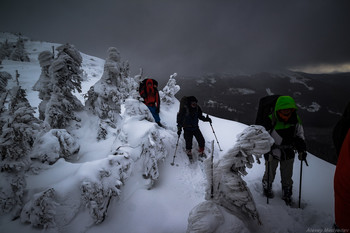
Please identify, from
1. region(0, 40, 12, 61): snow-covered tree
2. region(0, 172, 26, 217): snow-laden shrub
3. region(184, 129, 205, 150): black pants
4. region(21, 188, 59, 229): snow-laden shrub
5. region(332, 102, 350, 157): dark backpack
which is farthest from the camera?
region(0, 40, 12, 61): snow-covered tree

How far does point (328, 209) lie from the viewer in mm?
3506

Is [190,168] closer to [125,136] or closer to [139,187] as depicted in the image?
[139,187]

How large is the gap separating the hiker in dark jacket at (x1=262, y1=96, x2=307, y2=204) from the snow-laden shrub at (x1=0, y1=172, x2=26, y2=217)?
18.3 feet

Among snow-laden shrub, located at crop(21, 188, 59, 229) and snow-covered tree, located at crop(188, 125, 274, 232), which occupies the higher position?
snow-covered tree, located at crop(188, 125, 274, 232)

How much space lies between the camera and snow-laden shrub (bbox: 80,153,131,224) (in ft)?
9.00

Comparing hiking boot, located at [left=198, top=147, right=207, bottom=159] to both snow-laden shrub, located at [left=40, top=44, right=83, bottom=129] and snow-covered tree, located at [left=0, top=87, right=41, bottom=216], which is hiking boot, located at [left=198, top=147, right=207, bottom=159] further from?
snow-laden shrub, located at [left=40, top=44, right=83, bottom=129]

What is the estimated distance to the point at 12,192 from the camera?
2652mm

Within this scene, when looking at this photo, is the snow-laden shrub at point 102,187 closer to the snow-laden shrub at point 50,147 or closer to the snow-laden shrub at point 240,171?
the snow-laden shrub at point 50,147

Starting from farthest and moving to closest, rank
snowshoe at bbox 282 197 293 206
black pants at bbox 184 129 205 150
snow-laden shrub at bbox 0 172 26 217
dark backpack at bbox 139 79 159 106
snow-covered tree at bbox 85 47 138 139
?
dark backpack at bbox 139 79 159 106
snow-covered tree at bbox 85 47 138 139
black pants at bbox 184 129 205 150
snowshoe at bbox 282 197 293 206
snow-laden shrub at bbox 0 172 26 217

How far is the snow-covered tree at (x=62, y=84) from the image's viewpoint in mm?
6234

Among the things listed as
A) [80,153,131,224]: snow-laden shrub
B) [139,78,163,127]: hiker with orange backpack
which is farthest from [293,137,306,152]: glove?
[139,78,163,127]: hiker with orange backpack

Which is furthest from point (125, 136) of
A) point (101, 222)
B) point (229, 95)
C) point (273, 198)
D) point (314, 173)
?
point (229, 95)

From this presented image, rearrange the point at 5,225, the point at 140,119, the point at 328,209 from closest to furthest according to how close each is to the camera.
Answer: the point at 5,225
the point at 328,209
the point at 140,119

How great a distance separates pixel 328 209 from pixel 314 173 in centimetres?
207
